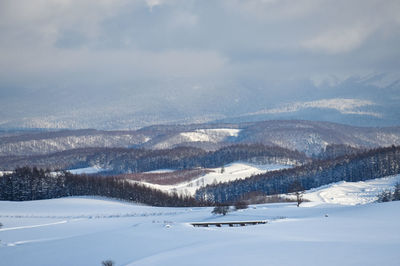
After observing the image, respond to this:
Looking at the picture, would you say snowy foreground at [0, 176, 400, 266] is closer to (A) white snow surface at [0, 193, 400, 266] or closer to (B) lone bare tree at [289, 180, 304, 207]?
(A) white snow surface at [0, 193, 400, 266]

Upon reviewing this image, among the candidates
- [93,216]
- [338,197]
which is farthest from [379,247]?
[338,197]

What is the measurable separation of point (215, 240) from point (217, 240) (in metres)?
0.23

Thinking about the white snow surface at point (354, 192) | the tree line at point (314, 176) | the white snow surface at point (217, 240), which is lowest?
the white snow surface at point (217, 240)

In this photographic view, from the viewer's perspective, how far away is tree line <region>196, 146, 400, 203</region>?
159 meters

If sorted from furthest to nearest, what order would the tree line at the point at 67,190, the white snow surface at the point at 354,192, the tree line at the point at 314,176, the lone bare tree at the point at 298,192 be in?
the tree line at the point at 314,176 → the tree line at the point at 67,190 → the white snow surface at the point at 354,192 → the lone bare tree at the point at 298,192

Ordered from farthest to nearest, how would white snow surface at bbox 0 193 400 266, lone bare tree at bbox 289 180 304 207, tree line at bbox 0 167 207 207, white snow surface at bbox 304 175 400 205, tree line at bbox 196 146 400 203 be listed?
tree line at bbox 196 146 400 203
tree line at bbox 0 167 207 207
white snow surface at bbox 304 175 400 205
lone bare tree at bbox 289 180 304 207
white snow surface at bbox 0 193 400 266

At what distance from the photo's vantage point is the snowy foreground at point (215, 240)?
34.8 m

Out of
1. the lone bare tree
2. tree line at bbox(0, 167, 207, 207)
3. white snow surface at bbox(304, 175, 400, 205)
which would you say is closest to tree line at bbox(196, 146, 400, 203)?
the lone bare tree

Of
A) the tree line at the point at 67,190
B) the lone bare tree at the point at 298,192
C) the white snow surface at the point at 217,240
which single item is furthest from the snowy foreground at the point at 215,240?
the tree line at the point at 67,190

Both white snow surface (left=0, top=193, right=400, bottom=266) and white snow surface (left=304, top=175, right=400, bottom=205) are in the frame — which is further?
white snow surface (left=304, top=175, right=400, bottom=205)

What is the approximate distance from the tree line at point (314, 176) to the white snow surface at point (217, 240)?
81.3 meters

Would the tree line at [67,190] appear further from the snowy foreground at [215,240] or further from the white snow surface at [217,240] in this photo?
the white snow surface at [217,240]

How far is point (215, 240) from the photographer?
4541 centimetres

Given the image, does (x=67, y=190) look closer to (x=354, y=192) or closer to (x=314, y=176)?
(x=354, y=192)
